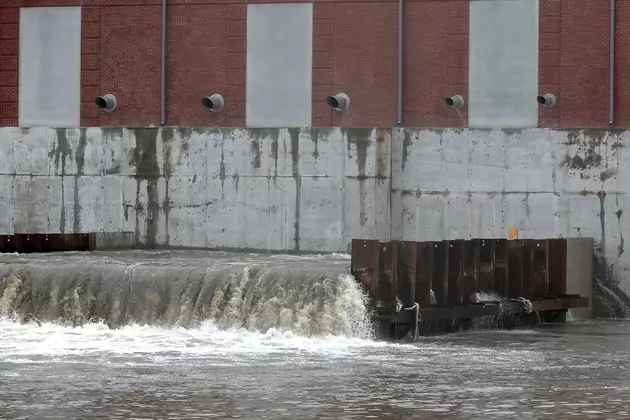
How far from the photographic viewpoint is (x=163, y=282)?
35875 mm

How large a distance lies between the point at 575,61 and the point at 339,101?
23.3 ft

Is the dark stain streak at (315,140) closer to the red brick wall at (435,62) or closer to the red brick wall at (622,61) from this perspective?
the red brick wall at (435,62)

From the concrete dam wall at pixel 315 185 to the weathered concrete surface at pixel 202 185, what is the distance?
41 millimetres

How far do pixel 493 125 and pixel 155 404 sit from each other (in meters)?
26.0

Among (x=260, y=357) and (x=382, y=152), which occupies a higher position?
(x=382, y=152)

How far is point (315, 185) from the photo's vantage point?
1844 inches

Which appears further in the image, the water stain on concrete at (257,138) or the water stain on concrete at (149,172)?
the water stain on concrete at (149,172)

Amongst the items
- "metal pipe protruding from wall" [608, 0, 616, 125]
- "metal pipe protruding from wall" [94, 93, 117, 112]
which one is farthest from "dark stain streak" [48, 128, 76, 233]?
"metal pipe protruding from wall" [608, 0, 616, 125]

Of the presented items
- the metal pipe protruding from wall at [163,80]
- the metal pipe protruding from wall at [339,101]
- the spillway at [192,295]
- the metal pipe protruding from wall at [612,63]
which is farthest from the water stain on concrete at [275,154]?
the metal pipe protruding from wall at [612,63]

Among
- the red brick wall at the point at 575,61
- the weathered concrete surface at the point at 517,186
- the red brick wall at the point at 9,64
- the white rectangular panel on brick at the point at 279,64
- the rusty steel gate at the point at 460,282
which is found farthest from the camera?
the red brick wall at the point at 9,64

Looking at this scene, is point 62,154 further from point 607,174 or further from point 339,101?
point 607,174

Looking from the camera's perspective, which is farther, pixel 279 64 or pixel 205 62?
pixel 205 62

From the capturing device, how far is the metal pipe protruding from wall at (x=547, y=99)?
→ 45750 mm

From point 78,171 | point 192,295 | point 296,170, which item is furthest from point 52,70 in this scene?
point 192,295
